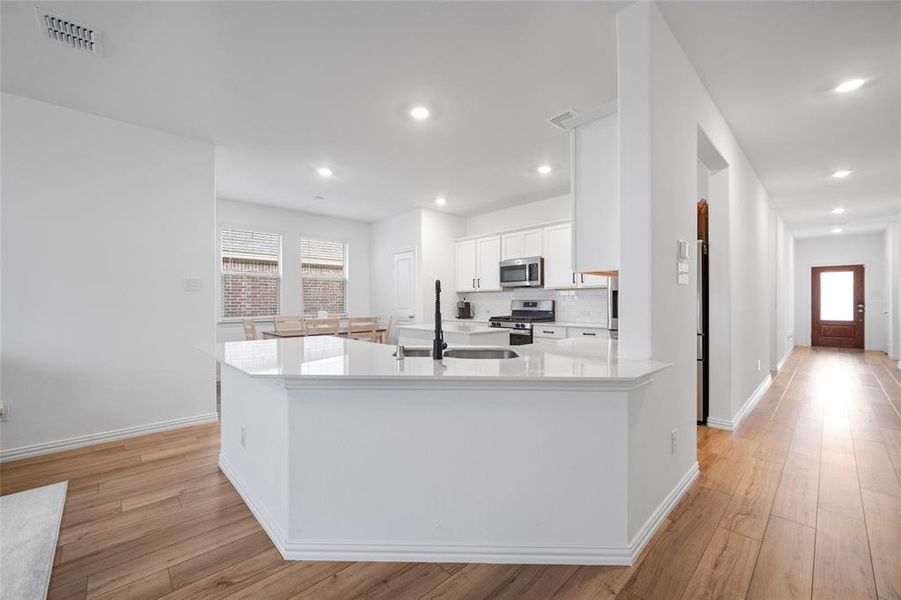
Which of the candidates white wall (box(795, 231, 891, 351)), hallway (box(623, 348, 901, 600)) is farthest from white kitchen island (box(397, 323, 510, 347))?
white wall (box(795, 231, 891, 351))

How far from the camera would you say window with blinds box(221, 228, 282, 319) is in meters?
5.60

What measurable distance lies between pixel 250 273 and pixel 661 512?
18.9ft

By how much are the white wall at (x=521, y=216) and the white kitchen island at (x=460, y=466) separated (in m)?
4.11

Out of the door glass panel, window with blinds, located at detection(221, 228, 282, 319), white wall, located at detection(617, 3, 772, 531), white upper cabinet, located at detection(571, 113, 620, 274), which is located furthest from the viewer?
the door glass panel

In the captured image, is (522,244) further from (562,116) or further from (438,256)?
(562,116)

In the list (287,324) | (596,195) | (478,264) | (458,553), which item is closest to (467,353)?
(458,553)

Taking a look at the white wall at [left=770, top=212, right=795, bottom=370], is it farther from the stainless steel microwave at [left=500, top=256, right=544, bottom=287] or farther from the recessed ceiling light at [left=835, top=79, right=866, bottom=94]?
the recessed ceiling light at [left=835, top=79, right=866, bottom=94]

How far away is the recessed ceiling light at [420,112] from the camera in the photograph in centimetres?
300

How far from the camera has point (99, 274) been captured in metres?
3.11

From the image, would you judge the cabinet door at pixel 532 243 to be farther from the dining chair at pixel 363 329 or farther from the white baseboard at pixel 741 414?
the white baseboard at pixel 741 414

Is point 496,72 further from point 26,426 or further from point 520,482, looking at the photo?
point 26,426

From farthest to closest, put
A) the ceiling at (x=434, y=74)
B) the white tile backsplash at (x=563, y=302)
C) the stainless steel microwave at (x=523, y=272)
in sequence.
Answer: the stainless steel microwave at (x=523, y=272), the white tile backsplash at (x=563, y=302), the ceiling at (x=434, y=74)

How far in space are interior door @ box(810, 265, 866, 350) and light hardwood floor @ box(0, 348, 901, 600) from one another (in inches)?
309

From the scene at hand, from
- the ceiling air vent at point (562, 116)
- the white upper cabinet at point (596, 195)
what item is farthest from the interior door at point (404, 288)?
the white upper cabinet at point (596, 195)
